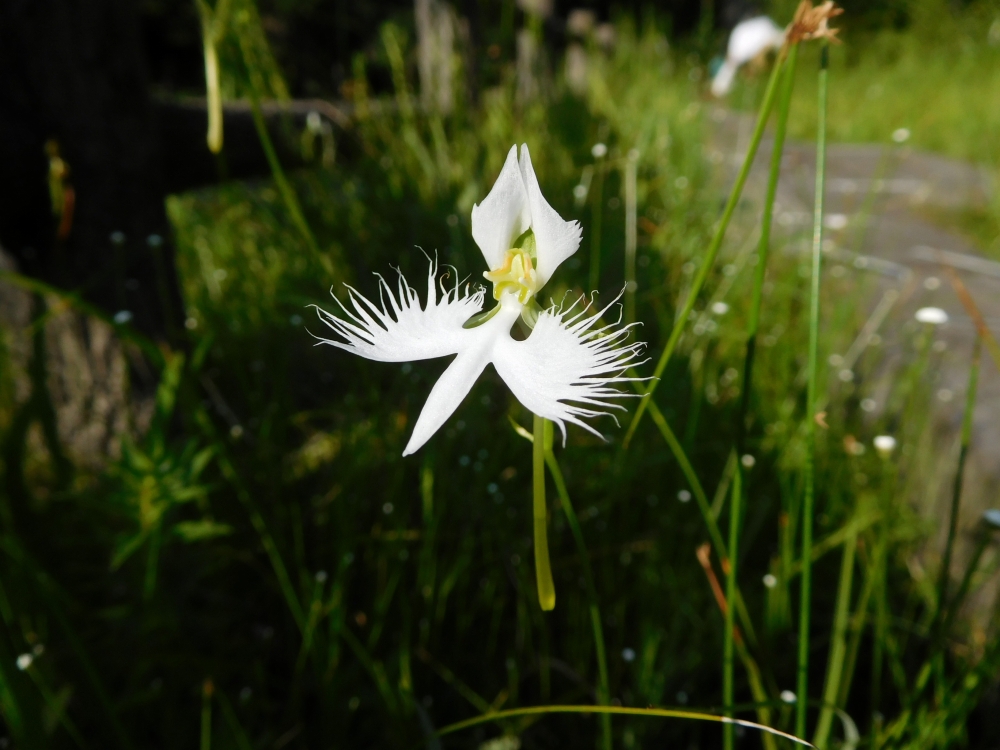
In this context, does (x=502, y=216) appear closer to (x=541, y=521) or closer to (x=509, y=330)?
(x=509, y=330)

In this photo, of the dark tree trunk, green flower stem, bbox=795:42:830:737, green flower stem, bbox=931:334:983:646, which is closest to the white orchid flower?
green flower stem, bbox=795:42:830:737

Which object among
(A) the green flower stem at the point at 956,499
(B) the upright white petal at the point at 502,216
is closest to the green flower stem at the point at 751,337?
(B) the upright white petal at the point at 502,216

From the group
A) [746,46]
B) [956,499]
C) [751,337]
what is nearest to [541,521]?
[751,337]

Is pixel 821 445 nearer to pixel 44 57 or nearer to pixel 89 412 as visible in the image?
pixel 89 412

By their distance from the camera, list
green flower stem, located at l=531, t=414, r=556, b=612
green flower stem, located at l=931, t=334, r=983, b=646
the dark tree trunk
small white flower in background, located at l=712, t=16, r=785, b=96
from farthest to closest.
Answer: small white flower in background, located at l=712, t=16, r=785, b=96 → the dark tree trunk → green flower stem, located at l=931, t=334, r=983, b=646 → green flower stem, located at l=531, t=414, r=556, b=612

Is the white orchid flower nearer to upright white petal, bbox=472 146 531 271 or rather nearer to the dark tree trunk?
upright white petal, bbox=472 146 531 271

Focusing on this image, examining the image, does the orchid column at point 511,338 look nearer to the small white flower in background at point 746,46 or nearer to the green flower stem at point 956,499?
the green flower stem at point 956,499
